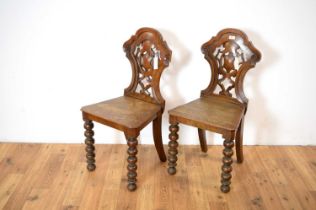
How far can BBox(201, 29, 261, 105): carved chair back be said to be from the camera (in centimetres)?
201

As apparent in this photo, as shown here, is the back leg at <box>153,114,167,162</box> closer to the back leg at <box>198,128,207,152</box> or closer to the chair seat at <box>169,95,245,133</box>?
the chair seat at <box>169,95,245,133</box>

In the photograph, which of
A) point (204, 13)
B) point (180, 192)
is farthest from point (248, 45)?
point (180, 192)

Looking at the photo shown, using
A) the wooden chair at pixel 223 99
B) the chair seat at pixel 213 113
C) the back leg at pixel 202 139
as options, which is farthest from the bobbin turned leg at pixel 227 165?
the back leg at pixel 202 139

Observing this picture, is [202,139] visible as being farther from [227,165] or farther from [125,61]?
[125,61]

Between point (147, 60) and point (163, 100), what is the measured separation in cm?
31

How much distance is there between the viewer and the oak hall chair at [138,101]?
1895mm

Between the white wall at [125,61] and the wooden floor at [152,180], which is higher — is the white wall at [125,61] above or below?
above

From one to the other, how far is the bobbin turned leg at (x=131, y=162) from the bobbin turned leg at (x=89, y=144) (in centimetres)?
36

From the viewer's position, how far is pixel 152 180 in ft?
6.89

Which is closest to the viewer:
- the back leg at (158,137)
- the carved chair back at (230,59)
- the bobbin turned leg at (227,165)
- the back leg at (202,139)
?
the bobbin turned leg at (227,165)

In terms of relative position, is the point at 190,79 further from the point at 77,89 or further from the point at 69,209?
the point at 69,209

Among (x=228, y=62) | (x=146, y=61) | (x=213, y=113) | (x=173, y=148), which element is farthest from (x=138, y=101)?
(x=228, y=62)

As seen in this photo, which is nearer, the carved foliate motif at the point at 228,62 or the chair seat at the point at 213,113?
the chair seat at the point at 213,113

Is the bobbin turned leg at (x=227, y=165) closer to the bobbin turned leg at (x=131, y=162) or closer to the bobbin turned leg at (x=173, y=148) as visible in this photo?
the bobbin turned leg at (x=173, y=148)
